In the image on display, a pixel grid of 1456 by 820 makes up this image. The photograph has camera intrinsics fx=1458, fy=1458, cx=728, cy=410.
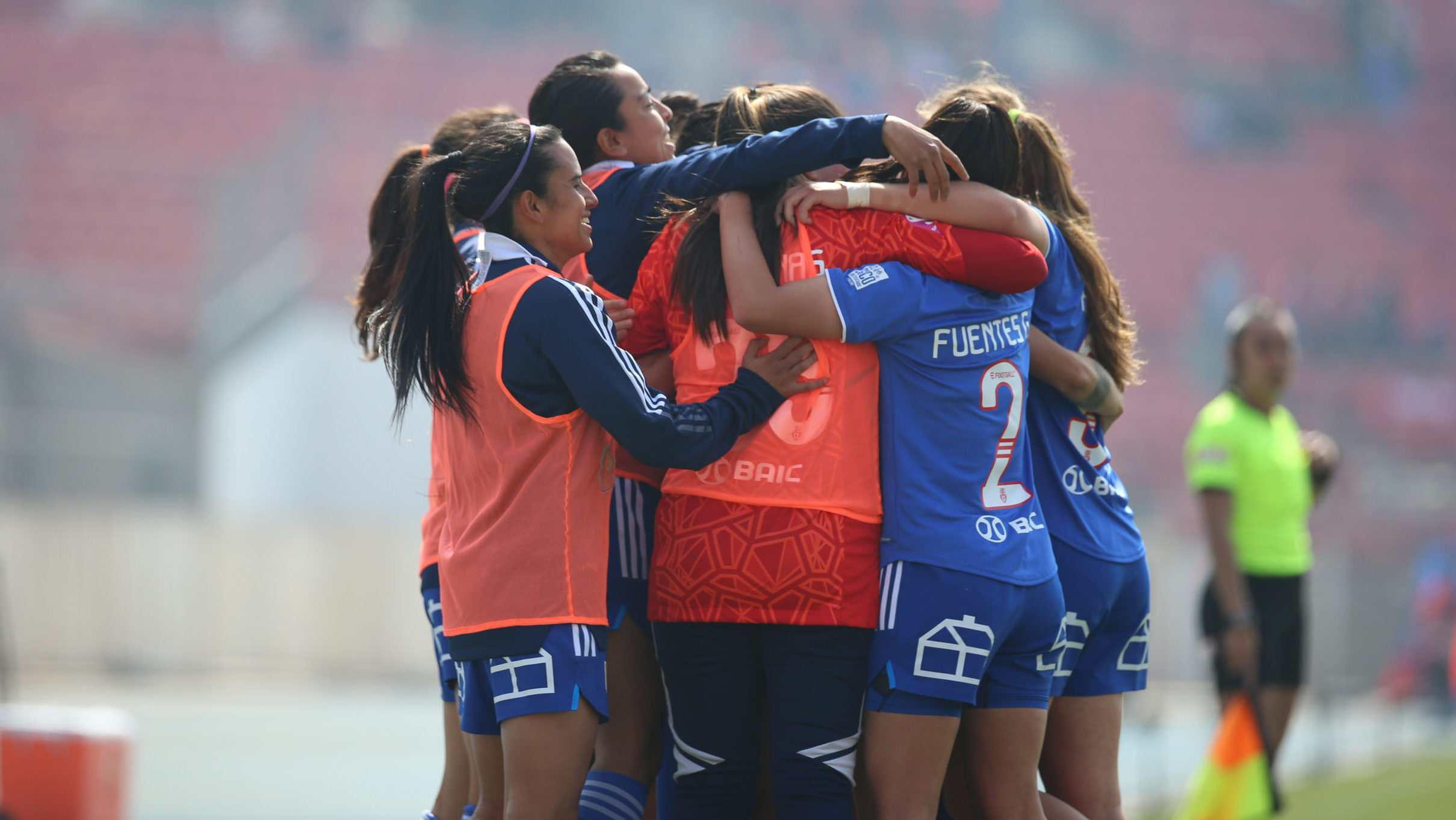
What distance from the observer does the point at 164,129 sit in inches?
876

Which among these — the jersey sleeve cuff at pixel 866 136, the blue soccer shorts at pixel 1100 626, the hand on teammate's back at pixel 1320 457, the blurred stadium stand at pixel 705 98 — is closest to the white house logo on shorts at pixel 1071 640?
the blue soccer shorts at pixel 1100 626

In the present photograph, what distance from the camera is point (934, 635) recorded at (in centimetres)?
236

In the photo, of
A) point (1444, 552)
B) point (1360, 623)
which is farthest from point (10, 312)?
point (1444, 552)

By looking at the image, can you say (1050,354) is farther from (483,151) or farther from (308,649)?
(308,649)

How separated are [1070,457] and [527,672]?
1162 mm

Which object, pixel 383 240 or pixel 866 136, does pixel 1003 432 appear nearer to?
pixel 866 136

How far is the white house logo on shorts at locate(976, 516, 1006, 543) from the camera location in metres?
→ 2.42

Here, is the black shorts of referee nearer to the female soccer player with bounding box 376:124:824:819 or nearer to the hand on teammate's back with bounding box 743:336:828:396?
the hand on teammate's back with bounding box 743:336:828:396

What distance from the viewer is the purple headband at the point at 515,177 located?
2504 mm

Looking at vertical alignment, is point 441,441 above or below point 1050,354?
below

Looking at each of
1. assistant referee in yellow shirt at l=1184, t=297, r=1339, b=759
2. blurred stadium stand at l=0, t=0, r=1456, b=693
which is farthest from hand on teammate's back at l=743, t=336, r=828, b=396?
blurred stadium stand at l=0, t=0, r=1456, b=693

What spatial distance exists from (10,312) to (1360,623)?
54.1 feet

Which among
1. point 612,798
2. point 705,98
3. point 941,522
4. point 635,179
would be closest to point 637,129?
point 635,179

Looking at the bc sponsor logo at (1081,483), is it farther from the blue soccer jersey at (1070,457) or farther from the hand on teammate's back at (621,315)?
the hand on teammate's back at (621,315)
